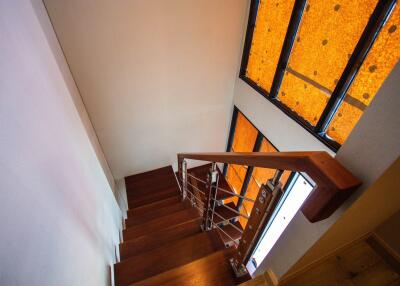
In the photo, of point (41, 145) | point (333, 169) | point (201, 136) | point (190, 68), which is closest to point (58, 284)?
point (41, 145)

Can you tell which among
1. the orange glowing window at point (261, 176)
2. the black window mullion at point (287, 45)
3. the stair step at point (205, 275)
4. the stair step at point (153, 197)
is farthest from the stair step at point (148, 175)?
the stair step at point (205, 275)

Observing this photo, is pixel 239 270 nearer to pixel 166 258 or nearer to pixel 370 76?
pixel 166 258

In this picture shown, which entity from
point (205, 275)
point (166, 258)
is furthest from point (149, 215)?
point (205, 275)

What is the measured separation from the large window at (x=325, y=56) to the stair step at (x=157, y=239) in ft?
4.80

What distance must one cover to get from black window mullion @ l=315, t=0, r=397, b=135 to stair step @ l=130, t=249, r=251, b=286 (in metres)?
1.38

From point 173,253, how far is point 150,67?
2151 mm

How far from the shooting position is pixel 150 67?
8.56ft

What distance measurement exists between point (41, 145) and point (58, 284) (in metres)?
0.54

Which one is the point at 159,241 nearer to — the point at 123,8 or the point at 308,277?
the point at 308,277

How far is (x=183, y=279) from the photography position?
3.92 feet

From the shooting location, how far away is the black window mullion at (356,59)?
1.25m

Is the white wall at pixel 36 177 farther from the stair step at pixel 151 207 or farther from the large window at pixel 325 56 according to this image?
the large window at pixel 325 56

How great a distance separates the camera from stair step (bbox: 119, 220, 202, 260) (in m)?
1.87

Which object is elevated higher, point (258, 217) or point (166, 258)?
point (166, 258)
